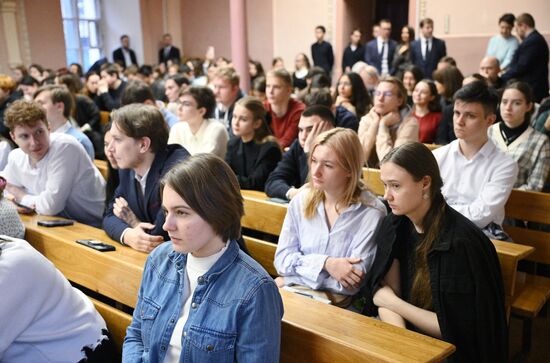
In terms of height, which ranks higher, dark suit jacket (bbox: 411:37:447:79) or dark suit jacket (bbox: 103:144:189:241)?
dark suit jacket (bbox: 411:37:447:79)

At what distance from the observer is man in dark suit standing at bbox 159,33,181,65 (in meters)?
14.5

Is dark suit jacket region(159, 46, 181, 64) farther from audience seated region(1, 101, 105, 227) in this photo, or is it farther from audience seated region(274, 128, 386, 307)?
audience seated region(274, 128, 386, 307)

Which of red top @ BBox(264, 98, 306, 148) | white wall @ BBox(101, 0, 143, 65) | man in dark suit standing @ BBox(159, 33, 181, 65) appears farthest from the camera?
white wall @ BBox(101, 0, 143, 65)

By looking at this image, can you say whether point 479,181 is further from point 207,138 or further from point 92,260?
point 207,138

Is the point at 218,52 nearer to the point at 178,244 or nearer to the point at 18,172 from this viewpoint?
the point at 18,172

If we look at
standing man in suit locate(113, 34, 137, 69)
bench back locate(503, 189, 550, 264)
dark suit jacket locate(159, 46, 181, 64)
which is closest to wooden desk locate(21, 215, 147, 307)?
bench back locate(503, 189, 550, 264)

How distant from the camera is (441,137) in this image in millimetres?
5168

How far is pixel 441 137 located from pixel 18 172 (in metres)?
3.41

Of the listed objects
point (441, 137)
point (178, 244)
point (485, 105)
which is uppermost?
point (485, 105)

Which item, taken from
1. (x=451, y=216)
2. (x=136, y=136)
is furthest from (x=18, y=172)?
(x=451, y=216)

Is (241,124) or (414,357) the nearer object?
(414,357)

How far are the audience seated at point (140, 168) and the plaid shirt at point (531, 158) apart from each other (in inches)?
90.8

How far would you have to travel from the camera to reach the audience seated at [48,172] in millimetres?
3242

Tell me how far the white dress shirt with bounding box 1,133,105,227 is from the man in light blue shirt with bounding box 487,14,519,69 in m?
6.56
